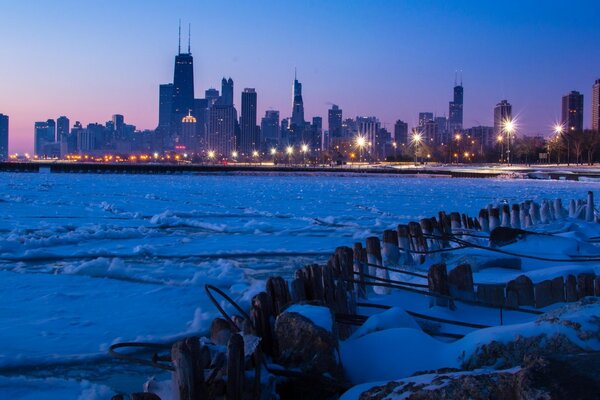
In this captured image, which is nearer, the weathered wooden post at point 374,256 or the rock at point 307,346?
the rock at point 307,346

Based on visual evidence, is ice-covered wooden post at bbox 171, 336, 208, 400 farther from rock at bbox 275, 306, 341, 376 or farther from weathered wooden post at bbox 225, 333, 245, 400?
rock at bbox 275, 306, 341, 376

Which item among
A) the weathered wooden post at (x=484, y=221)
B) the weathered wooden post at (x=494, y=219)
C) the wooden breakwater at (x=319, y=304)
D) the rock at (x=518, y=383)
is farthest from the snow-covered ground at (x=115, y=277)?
the weathered wooden post at (x=494, y=219)

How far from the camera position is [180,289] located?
943 centimetres

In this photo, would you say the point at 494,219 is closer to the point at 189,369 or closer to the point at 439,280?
the point at 439,280

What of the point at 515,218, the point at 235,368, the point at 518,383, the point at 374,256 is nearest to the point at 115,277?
the point at 374,256

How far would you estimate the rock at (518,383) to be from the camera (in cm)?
273

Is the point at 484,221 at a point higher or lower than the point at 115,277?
higher

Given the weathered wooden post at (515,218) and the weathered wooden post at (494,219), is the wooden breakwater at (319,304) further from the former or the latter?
the weathered wooden post at (515,218)

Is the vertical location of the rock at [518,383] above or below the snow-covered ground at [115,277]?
above

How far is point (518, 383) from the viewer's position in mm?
2879

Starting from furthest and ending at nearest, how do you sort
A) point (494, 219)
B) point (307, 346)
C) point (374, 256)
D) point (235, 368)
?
point (494, 219) < point (374, 256) < point (307, 346) < point (235, 368)

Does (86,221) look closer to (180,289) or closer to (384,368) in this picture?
(180,289)

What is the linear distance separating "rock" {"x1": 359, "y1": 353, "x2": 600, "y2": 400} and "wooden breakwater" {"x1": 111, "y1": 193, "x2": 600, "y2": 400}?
0.72 m

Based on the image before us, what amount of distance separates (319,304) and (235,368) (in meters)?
1.63
